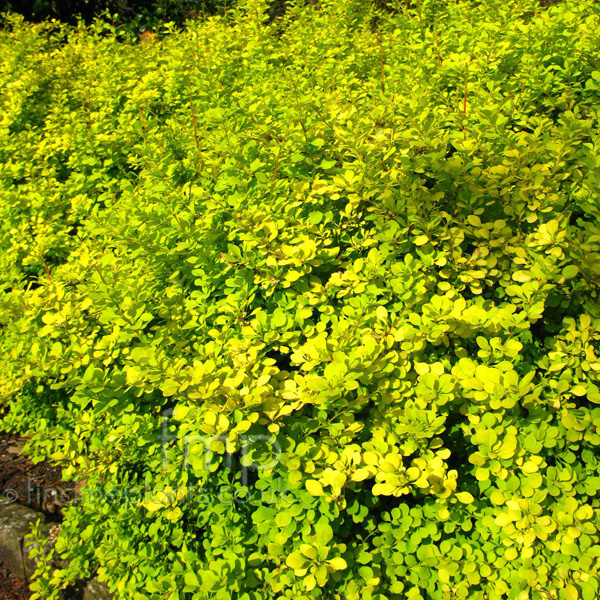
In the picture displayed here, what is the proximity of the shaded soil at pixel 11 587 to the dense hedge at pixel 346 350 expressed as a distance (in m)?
0.47

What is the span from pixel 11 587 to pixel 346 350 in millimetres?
2242

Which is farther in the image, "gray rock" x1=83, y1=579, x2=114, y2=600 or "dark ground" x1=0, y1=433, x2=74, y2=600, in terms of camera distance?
"dark ground" x1=0, y1=433, x2=74, y2=600

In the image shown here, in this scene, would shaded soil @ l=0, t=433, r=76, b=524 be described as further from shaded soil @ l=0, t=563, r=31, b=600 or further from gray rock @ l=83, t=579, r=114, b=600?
gray rock @ l=83, t=579, r=114, b=600

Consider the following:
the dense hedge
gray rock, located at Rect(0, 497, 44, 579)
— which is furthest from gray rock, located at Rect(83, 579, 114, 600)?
gray rock, located at Rect(0, 497, 44, 579)

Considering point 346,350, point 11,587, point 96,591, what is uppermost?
point 346,350

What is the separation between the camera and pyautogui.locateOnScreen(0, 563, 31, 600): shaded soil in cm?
233

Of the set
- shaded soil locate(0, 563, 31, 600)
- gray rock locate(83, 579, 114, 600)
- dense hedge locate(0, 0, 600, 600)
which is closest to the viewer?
dense hedge locate(0, 0, 600, 600)

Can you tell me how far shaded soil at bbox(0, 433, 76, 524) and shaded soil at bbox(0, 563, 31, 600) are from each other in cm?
31

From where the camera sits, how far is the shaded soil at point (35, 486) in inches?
102

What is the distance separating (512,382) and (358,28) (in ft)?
12.0

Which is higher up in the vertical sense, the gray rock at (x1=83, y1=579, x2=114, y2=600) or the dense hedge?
the dense hedge

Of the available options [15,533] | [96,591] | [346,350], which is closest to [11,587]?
[15,533]

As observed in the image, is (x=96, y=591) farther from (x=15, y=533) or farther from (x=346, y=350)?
(x=346, y=350)

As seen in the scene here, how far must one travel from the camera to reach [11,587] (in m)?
2.38
